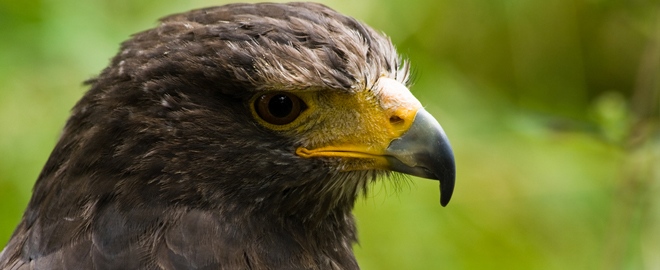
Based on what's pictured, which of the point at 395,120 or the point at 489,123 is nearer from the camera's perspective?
the point at 395,120

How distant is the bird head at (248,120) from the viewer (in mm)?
3441

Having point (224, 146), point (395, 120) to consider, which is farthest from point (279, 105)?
point (395, 120)

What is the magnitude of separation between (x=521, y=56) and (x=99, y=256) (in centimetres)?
436

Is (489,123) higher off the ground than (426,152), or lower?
lower

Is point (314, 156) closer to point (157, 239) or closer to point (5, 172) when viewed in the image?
point (157, 239)

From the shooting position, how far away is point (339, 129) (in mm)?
3559

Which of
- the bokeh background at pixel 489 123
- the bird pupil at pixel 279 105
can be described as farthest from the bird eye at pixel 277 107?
the bokeh background at pixel 489 123

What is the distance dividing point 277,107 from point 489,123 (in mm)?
3039

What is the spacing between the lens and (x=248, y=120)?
3496mm

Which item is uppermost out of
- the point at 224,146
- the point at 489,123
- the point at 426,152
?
the point at 426,152

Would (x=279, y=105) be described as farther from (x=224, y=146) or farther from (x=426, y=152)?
(x=426, y=152)

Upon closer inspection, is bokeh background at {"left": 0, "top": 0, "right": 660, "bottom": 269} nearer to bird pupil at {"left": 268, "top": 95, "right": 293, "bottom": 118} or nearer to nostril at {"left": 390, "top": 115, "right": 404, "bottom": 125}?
nostril at {"left": 390, "top": 115, "right": 404, "bottom": 125}

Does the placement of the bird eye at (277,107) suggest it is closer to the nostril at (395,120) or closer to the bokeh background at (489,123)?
the nostril at (395,120)

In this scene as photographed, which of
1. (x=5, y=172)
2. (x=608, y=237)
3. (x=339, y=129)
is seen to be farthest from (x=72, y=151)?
(x=608, y=237)
